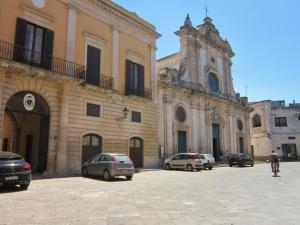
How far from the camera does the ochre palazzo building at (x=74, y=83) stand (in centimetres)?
1429

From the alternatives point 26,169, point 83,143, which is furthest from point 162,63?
point 26,169

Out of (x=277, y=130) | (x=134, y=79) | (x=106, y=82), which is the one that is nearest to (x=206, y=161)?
(x=134, y=79)

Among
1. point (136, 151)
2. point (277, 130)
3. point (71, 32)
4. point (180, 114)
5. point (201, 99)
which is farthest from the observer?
point (277, 130)

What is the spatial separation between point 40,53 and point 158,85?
483 inches

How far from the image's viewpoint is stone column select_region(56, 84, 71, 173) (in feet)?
49.4

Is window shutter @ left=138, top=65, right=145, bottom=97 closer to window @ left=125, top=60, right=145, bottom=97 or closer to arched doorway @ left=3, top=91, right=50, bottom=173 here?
window @ left=125, top=60, right=145, bottom=97

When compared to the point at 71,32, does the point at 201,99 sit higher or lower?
lower

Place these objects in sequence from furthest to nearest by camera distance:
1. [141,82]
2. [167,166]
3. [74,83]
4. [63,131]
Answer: [167,166], [141,82], [74,83], [63,131]

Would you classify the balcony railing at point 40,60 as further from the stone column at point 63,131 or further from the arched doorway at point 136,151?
the arched doorway at point 136,151

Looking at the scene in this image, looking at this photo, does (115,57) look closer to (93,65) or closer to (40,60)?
(93,65)

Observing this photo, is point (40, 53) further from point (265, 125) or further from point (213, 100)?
point (265, 125)

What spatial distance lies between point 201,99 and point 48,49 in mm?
18622

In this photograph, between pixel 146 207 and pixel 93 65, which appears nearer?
pixel 146 207

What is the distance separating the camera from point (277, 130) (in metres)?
44.0
